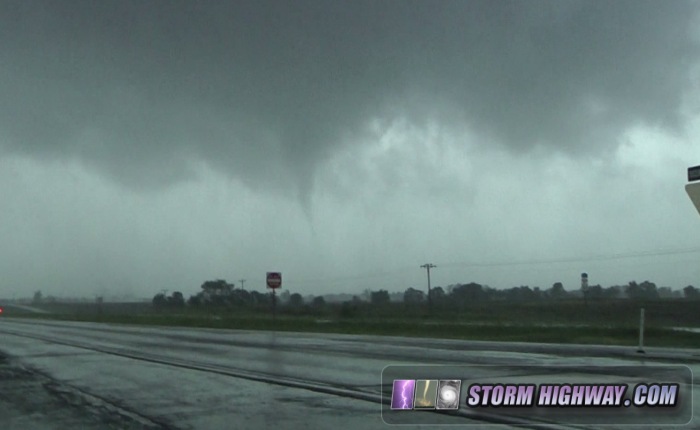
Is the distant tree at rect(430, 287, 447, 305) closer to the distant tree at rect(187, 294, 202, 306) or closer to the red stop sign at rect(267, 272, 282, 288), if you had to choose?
the distant tree at rect(187, 294, 202, 306)

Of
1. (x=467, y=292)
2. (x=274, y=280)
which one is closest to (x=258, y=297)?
(x=467, y=292)

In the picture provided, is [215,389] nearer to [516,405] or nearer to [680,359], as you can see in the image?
[516,405]

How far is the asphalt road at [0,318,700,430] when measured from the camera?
408 inches

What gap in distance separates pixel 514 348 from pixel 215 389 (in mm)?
11911

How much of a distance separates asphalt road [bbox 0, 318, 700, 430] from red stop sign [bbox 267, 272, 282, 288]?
626 inches

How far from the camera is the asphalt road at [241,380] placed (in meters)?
10.4

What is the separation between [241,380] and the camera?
1510 cm

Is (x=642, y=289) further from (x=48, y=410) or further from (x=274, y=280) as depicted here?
(x=48, y=410)

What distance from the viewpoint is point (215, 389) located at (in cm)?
1373

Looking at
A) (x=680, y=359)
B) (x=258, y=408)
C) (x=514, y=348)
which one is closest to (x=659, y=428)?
(x=258, y=408)

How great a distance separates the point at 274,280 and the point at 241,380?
27.1m

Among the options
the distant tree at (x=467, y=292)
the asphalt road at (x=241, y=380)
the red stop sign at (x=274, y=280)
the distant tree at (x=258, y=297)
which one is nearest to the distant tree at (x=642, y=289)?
the distant tree at (x=467, y=292)

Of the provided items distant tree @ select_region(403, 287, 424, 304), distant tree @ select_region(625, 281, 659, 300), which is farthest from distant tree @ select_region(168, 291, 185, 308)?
distant tree @ select_region(625, 281, 659, 300)

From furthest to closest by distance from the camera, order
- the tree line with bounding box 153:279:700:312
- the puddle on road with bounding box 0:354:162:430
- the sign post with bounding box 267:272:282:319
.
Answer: the tree line with bounding box 153:279:700:312 < the sign post with bounding box 267:272:282:319 < the puddle on road with bounding box 0:354:162:430
